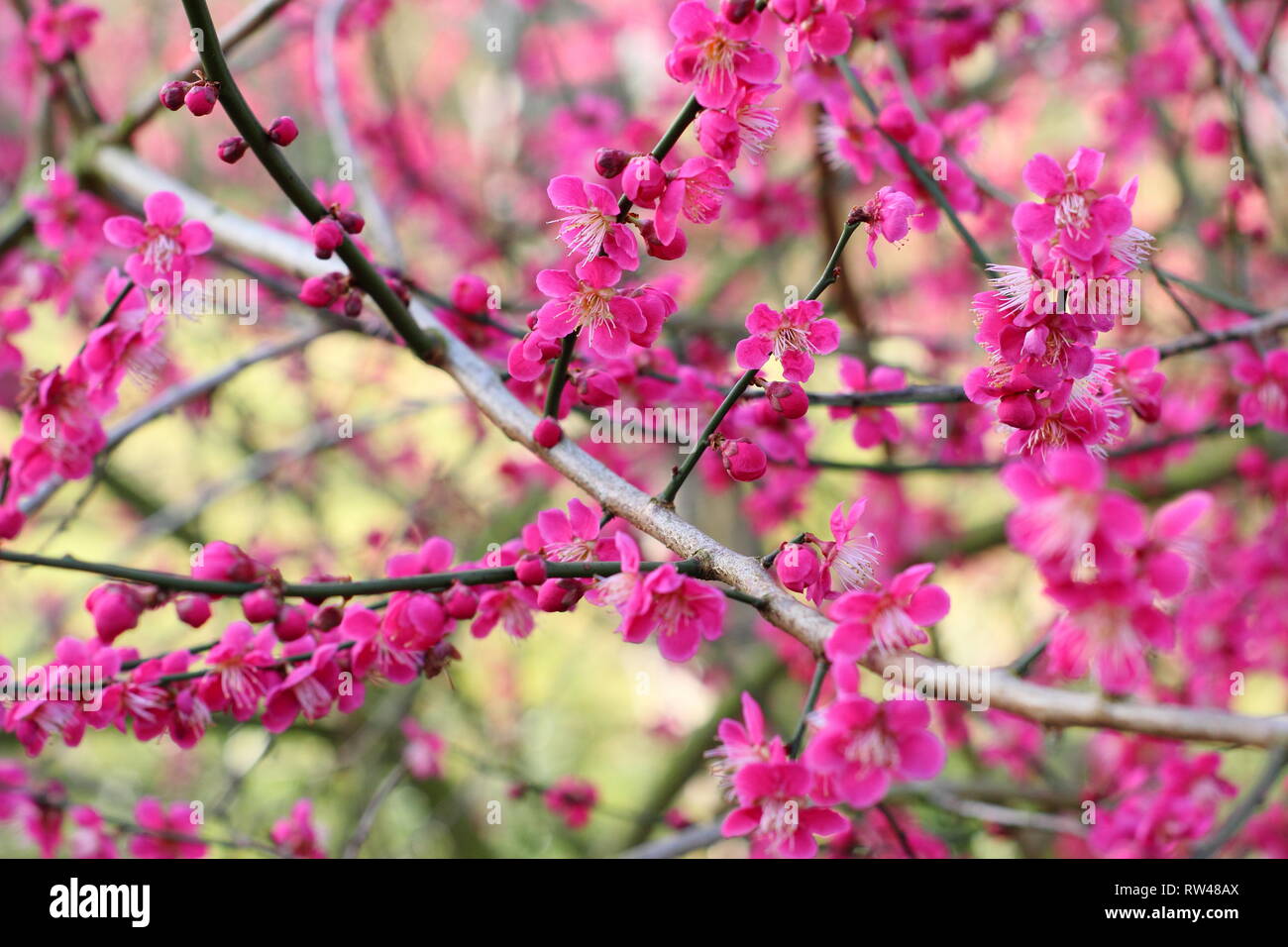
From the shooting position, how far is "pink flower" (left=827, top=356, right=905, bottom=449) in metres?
1.60

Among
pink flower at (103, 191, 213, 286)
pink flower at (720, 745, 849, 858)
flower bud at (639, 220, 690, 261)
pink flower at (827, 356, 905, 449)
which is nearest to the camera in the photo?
pink flower at (720, 745, 849, 858)

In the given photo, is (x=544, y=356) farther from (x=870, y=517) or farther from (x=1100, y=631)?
(x=870, y=517)

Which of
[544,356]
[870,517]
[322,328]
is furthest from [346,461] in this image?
[544,356]

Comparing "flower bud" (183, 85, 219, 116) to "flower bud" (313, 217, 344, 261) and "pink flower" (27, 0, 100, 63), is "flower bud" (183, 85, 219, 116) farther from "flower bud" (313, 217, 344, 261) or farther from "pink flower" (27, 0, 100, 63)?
"pink flower" (27, 0, 100, 63)

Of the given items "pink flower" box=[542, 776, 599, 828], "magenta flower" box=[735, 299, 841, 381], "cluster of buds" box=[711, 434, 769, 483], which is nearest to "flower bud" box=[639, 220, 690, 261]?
"magenta flower" box=[735, 299, 841, 381]

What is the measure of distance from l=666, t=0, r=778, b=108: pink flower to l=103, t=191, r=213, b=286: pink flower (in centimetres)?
74

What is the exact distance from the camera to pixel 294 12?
12.1 ft

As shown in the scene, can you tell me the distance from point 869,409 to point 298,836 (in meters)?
1.56

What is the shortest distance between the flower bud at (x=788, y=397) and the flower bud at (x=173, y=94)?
744 mm

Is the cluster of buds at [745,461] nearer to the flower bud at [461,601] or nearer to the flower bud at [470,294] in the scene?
the flower bud at [461,601]

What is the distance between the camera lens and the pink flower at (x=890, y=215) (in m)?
1.08

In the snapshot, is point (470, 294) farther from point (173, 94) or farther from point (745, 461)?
point (745, 461)

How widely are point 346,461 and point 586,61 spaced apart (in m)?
2.85

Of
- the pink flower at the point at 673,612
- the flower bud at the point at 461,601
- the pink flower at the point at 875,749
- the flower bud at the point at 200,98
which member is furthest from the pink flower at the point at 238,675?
the pink flower at the point at 875,749
